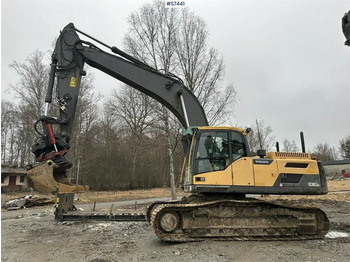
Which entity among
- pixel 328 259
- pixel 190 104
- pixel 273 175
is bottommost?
pixel 328 259

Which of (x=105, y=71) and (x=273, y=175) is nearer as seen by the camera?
(x=273, y=175)

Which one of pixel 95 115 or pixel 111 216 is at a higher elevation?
pixel 95 115

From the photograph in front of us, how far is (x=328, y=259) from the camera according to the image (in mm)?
5336

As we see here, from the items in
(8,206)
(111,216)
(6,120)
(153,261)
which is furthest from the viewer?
(6,120)

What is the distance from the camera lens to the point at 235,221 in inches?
270

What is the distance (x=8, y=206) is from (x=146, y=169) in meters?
23.0

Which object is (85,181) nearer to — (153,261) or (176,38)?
(176,38)

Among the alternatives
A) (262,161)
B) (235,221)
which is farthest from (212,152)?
(235,221)

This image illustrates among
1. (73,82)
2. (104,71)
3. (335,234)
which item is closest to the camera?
(335,234)

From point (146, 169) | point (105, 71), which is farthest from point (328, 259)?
point (146, 169)

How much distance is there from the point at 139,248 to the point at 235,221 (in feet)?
8.03

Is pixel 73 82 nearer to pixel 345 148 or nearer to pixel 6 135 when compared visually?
pixel 6 135

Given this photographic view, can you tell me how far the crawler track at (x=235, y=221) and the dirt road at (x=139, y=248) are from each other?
27 centimetres

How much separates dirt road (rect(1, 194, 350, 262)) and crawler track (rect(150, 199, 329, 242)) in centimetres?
27
